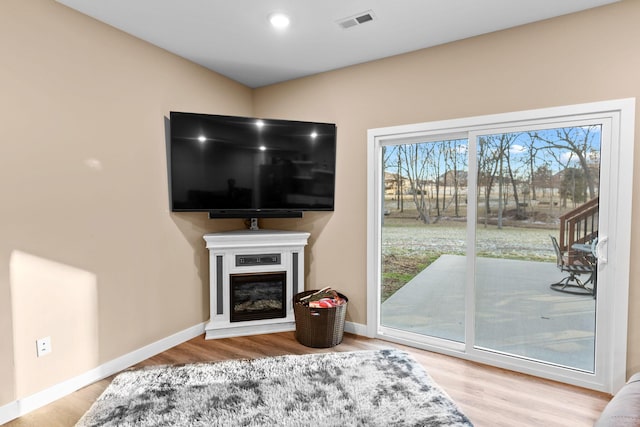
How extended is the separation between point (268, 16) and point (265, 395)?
8.61 feet

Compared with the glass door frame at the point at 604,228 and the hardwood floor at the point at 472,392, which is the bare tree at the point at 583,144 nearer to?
the glass door frame at the point at 604,228

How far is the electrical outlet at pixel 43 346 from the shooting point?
212 centimetres

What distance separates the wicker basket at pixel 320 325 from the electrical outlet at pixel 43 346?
5.95ft

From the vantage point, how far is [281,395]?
217cm

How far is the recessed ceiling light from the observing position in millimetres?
2318

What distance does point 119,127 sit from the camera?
254 centimetres

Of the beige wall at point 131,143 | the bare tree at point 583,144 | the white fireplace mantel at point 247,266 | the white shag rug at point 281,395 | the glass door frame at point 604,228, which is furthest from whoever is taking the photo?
the white fireplace mantel at point 247,266

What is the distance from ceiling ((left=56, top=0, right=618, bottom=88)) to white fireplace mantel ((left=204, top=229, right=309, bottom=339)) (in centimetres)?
167

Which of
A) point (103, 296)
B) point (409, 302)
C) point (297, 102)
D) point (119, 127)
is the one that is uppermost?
point (297, 102)

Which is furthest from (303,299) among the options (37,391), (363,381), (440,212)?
(37,391)

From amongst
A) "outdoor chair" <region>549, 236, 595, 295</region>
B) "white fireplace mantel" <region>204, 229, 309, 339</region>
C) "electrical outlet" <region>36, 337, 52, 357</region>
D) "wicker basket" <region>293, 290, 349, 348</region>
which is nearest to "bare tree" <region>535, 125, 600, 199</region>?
"outdoor chair" <region>549, 236, 595, 295</region>

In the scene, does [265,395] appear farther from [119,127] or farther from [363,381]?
[119,127]

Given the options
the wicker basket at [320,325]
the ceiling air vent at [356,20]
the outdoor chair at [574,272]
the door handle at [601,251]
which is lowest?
the wicker basket at [320,325]

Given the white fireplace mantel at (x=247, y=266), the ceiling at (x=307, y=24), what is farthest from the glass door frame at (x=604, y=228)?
the white fireplace mantel at (x=247, y=266)
